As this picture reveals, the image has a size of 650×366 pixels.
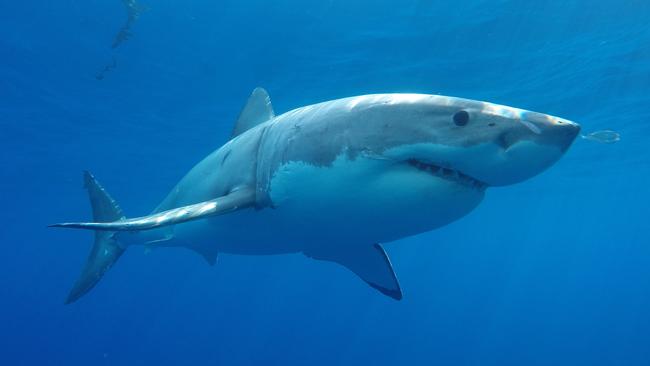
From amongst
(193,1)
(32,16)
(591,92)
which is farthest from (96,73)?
(591,92)

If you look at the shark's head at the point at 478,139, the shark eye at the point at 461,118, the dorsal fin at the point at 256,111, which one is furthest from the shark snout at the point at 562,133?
the dorsal fin at the point at 256,111

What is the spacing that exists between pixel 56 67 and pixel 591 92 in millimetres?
20733

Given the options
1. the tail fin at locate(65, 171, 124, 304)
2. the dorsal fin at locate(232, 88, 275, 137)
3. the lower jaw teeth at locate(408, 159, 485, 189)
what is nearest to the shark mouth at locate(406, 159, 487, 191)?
the lower jaw teeth at locate(408, 159, 485, 189)

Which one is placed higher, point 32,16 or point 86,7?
point 86,7

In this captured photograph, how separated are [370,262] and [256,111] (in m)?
2.47

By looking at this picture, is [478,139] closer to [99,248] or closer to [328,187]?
[328,187]

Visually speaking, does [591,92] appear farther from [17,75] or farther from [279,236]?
[17,75]

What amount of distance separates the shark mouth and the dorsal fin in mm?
3518

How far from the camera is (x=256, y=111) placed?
635 centimetres

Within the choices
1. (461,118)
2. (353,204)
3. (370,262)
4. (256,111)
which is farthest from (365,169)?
(256,111)

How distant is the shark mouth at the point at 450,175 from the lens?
3029mm

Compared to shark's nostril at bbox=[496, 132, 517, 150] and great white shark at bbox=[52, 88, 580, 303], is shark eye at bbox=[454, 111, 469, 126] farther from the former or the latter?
shark's nostril at bbox=[496, 132, 517, 150]

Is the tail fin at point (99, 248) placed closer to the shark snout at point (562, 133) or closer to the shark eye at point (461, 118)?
the shark eye at point (461, 118)

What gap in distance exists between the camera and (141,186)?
1415 inches
